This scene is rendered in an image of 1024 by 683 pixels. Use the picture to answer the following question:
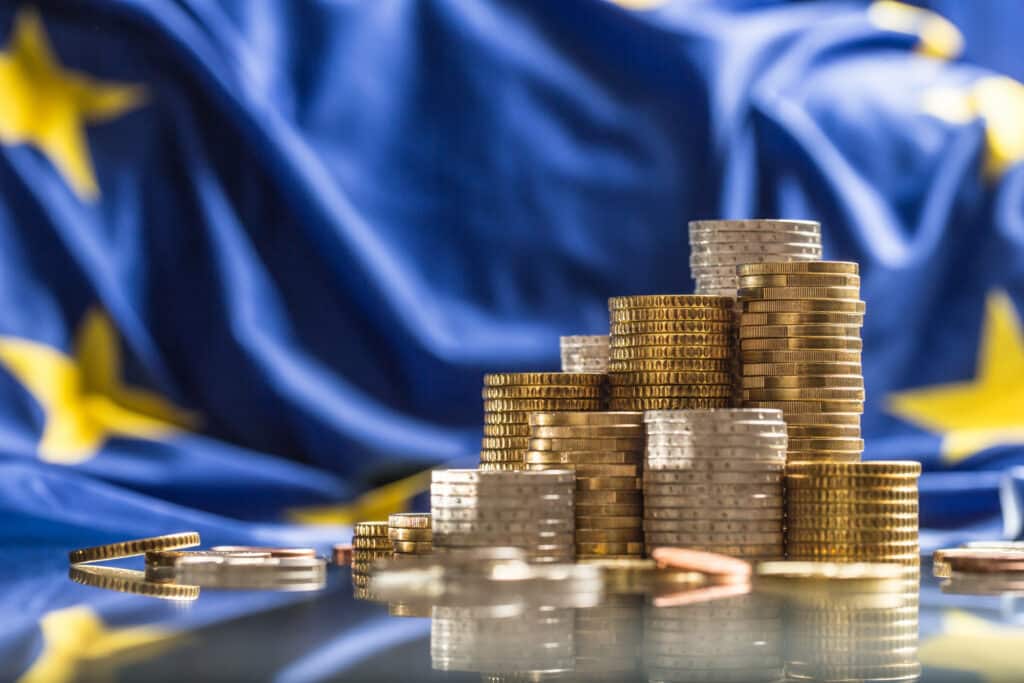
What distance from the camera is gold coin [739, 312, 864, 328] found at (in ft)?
19.7

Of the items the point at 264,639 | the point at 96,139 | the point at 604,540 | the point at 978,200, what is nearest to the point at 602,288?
the point at 978,200

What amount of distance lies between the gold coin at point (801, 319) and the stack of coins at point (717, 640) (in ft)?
4.11

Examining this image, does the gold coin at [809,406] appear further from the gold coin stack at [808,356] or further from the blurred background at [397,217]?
the blurred background at [397,217]

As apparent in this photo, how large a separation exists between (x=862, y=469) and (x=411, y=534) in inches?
55.2

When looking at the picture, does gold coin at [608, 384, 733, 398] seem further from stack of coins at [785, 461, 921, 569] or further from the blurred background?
the blurred background

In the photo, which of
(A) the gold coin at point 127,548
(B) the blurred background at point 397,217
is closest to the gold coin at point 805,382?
(A) the gold coin at point 127,548

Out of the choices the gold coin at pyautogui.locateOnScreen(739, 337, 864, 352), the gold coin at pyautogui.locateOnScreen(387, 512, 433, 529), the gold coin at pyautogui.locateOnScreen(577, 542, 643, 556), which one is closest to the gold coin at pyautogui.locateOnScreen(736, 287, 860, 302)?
the gold coin at pyautogui.locateOnScreen(739, 337, 864, 352)

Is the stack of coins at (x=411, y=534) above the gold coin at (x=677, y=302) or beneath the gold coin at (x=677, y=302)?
beneath

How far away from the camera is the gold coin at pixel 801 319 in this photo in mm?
6012

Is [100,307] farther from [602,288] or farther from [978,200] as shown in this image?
[978,200]

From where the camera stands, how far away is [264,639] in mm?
4414

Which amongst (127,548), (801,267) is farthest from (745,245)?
(127,548)

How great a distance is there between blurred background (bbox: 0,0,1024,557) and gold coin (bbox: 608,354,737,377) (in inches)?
96.6

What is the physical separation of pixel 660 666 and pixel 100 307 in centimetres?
517
